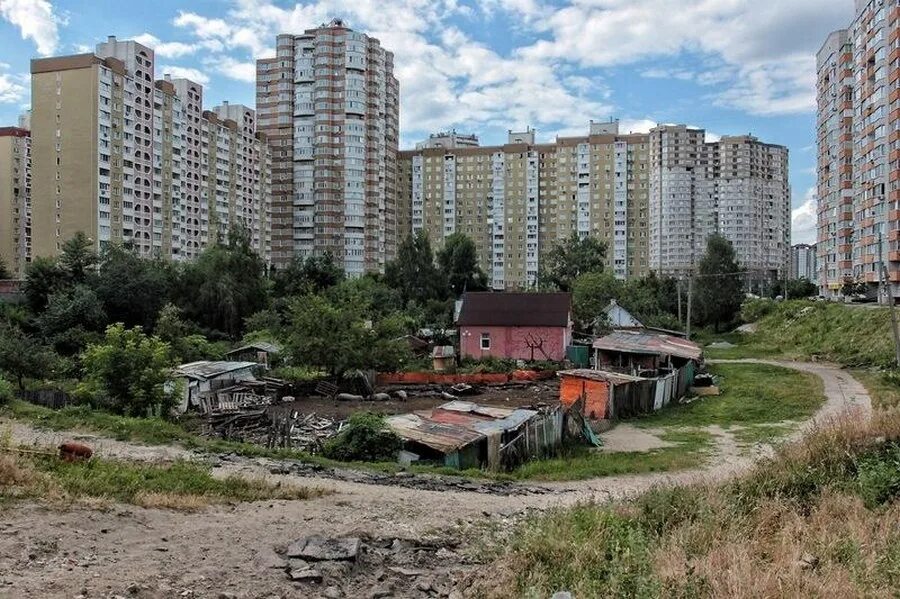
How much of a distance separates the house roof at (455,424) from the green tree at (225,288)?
31.7 m

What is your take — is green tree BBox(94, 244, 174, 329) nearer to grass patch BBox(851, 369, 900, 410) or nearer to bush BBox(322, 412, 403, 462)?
bush BBox(322, 412, 403, 462)

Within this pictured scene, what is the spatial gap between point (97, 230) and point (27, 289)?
14.8 meters

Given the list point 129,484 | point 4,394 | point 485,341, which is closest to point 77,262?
point 485,341

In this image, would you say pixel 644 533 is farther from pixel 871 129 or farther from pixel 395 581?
pixel 871 129

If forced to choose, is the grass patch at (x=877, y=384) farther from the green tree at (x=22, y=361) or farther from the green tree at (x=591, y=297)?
the green tree at (x=22, y=361)

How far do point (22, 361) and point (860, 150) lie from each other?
5881cm

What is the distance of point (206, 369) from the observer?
2522cm

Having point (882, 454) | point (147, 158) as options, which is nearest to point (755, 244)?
point (147, 158)

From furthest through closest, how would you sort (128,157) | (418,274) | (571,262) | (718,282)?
(571,262)
(128,157)
(418,274)
(718,282)

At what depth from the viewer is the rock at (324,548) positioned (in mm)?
7391

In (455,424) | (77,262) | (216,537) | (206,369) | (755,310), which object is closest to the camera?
(216,537)

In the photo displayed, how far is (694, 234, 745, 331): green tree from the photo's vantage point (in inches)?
1940

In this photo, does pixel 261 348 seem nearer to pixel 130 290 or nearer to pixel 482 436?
pixel 130 290

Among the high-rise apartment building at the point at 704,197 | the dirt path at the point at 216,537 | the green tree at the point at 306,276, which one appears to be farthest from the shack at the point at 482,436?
the high-rise apartment building at the point at 704,197
